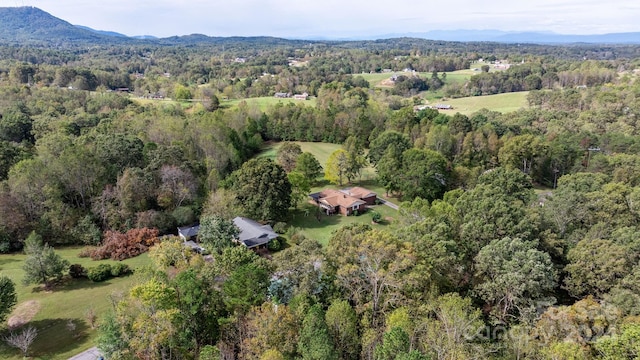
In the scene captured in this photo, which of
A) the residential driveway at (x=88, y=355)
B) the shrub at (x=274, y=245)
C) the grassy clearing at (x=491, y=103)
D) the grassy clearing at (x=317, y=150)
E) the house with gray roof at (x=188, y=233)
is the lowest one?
the shrub at (x=274, y=245)

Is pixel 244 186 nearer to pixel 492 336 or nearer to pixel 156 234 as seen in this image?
pixel 156 234

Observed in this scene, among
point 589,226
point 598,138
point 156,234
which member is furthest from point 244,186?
point 598,138

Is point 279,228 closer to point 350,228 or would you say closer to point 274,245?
point 274,245

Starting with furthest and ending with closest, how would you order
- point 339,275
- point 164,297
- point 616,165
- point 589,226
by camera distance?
point 616,165 → point 589,226 → point 339,275 → point 164,297

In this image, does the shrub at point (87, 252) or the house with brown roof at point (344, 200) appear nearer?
the shrub at point (87, 252)

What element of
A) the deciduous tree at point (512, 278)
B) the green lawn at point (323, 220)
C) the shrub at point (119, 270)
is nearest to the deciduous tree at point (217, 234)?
the shrub at point (119, 270)

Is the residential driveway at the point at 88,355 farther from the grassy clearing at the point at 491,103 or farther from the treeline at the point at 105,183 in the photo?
the grassy clearing at the point at 491,103
